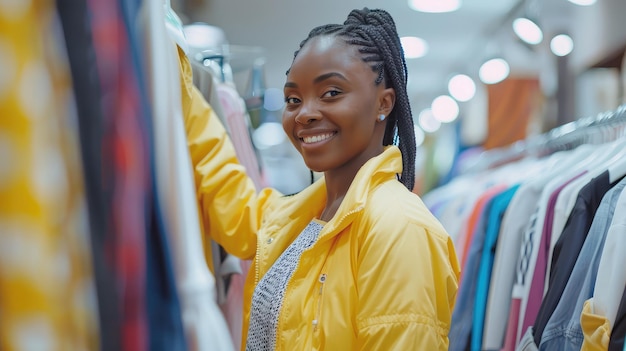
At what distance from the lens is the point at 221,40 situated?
2.35 m

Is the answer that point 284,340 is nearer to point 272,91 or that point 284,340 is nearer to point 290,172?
point 272,91

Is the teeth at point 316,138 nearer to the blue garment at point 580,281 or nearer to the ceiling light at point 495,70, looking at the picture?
the blue garment at point 580,281

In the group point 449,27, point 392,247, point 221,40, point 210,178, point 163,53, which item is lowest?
point 392,247

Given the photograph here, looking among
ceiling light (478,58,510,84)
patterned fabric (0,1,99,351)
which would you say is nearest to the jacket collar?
patterned fabric (0,1,99,351)

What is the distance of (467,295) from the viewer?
1989 mm

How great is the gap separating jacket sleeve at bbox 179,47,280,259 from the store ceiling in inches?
71.1

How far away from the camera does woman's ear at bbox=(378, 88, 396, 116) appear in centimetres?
125

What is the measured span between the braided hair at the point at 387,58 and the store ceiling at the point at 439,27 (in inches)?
74.8

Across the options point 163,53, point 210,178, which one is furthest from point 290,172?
point 163,53

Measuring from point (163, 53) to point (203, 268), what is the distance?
18cm

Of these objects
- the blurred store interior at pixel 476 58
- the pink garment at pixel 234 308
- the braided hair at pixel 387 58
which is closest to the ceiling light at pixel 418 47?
the blurred store interior at pixel 476 58

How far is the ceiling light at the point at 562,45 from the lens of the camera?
424 cm

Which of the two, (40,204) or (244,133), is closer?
(40,204)

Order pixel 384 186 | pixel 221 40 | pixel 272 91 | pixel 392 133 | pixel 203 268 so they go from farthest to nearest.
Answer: pixel 272 91
pixel 221 40
pixel 392 133
pixel 384 186
pixel 203 268
